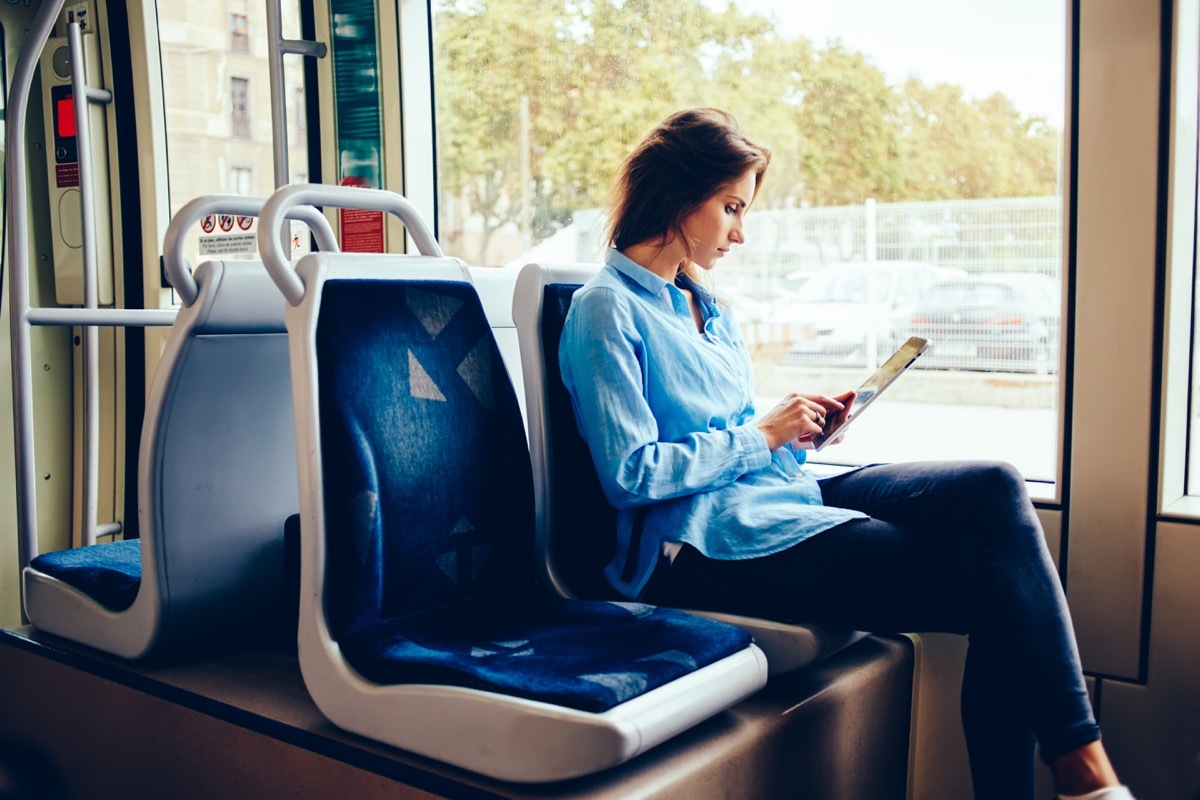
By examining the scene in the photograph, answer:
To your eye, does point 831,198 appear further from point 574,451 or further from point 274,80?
point 274,80

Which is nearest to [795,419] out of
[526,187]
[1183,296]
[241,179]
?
[1183,296]

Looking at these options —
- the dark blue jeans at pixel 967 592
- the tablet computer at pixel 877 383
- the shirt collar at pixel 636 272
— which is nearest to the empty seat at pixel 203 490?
the shirt collar at pixel 636 272

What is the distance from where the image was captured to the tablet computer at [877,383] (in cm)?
167

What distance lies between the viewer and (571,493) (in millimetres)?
1762

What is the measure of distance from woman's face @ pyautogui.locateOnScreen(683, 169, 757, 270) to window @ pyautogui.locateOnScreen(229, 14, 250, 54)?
1.83 m

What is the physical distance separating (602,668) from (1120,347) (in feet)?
3.61

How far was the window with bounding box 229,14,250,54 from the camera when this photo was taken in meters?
2.97

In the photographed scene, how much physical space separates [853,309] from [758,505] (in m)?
0.79

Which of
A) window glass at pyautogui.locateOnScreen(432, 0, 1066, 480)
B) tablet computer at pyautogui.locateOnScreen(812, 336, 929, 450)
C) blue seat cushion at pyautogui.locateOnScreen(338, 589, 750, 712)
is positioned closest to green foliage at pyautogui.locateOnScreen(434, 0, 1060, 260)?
window glass at pyautogui.locateOnScreen(432, 0, 1066, 480)

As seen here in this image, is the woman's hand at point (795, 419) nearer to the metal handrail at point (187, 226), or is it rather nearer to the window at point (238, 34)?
the metal handrail at point (187, 226)

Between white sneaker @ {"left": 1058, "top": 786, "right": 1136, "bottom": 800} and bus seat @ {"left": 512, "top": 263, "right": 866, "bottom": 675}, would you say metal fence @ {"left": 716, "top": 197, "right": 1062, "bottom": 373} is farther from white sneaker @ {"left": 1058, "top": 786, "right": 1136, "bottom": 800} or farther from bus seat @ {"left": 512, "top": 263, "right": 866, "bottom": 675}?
white sneaker @ {"left": 1058, "top": 786, "right": 1136, "bottom": 800}

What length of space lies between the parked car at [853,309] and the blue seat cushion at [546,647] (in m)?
0.94

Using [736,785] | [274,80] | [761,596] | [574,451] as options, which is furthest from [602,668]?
[274,80]

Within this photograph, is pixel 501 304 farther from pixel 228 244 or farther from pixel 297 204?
pixel 228 244
